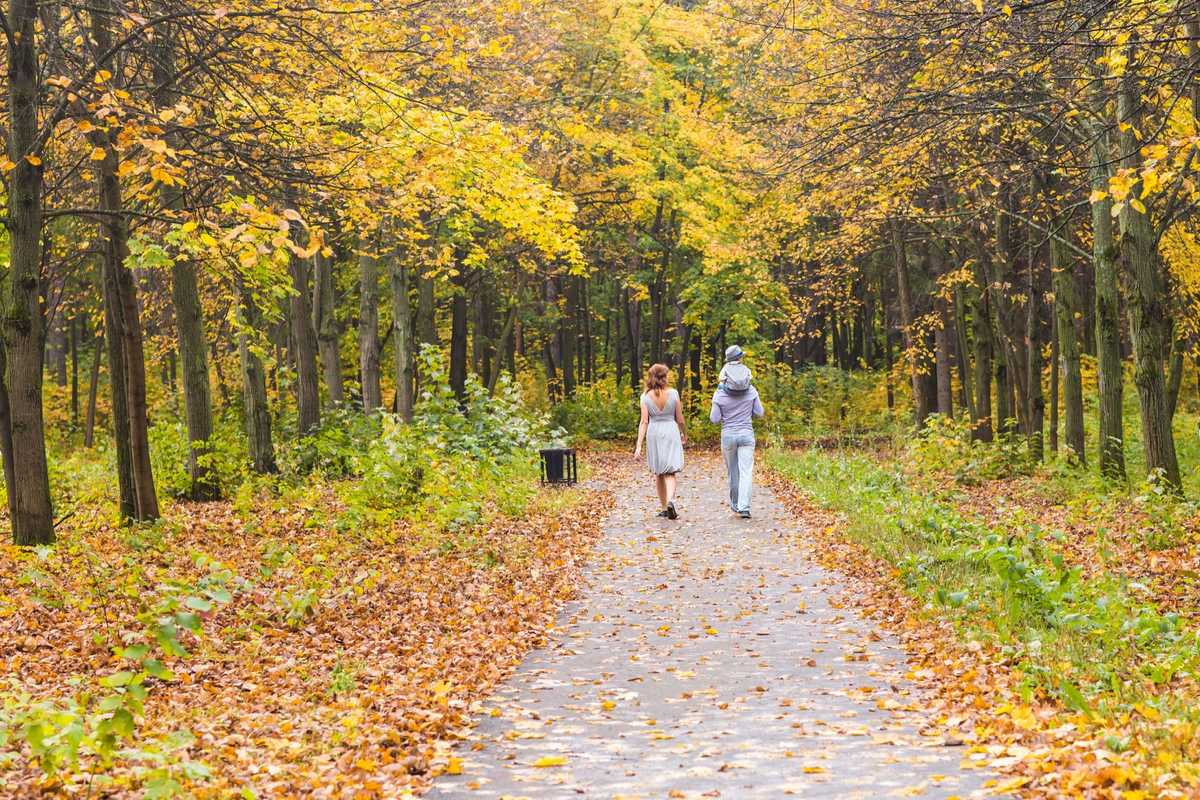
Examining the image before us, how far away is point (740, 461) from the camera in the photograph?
50.4ft

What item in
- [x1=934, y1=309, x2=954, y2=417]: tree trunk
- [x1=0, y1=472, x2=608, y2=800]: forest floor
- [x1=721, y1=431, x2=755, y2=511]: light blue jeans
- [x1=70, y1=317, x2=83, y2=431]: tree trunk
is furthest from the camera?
[x1=70, y1=317, x2=83, y2=431]: tree trunk

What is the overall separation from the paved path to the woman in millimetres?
4102

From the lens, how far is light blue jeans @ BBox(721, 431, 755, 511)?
15203 millimetres

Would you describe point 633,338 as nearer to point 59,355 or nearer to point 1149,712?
point 59,355

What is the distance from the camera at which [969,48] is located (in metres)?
9.97

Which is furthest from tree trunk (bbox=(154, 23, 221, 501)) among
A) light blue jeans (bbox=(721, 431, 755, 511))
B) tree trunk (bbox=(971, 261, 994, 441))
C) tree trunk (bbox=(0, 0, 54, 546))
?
tree trunk (bbox=(971, 261, 994, 441))

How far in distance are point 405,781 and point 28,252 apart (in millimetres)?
6901

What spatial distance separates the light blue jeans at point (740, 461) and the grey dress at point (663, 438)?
673mm

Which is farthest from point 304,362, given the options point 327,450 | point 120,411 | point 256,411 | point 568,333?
point 568,333

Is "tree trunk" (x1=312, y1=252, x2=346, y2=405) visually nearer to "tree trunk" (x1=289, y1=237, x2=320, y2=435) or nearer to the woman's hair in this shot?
A: "tree trunk" (x1=289, y1=237, x2=320, y2=435)

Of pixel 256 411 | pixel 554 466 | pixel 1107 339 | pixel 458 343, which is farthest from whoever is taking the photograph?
pixel 458 343

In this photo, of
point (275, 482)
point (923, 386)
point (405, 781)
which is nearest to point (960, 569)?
point (405, 781)

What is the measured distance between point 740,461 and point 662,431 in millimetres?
1144

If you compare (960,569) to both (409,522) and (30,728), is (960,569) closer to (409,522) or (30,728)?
(409,522)
